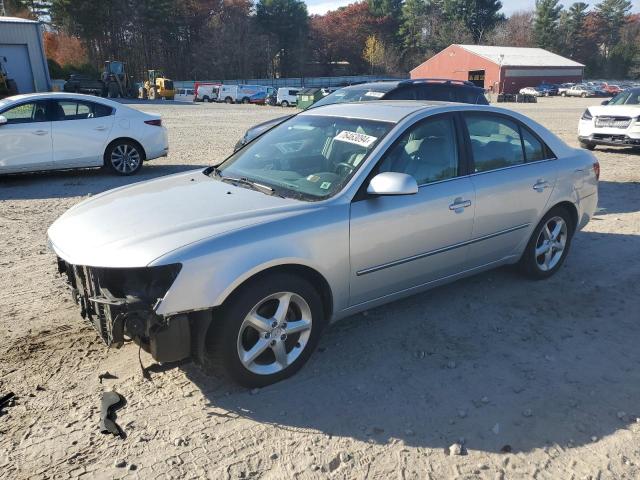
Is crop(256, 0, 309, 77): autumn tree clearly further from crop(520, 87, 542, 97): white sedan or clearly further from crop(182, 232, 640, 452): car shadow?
crop(182, 232, 640, 452): car shadow

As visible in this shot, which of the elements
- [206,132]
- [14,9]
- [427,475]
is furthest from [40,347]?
[14,9]

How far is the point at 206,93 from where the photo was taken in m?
47.2

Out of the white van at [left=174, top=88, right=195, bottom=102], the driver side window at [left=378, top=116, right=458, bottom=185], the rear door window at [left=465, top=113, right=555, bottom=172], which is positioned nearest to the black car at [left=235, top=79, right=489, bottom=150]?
the rear door window at [left=465, top=113, right=555, bottom=172]

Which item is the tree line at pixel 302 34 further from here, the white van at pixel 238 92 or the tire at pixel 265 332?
the tire at pixel 265 332

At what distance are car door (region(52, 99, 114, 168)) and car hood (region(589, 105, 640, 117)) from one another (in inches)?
427

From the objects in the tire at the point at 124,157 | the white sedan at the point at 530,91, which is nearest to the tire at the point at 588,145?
the tire at the point at 124,157

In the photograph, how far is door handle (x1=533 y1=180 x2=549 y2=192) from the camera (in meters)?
4.69

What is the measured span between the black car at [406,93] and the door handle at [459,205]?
16.5 feet

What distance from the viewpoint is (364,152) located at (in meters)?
3.78

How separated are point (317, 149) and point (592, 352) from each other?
2.47 metres

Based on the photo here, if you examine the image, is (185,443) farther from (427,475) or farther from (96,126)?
(96,126)

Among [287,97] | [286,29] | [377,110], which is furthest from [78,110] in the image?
[286,29]

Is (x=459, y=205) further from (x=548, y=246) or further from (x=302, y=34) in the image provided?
(x=302, y=34)

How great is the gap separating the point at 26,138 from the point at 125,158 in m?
1.67
